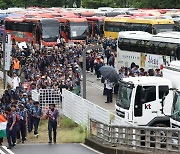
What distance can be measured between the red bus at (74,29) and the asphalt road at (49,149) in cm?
3141

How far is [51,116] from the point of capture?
22.4 m

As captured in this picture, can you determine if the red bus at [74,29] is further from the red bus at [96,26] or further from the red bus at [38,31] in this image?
the red bus at [96,26]

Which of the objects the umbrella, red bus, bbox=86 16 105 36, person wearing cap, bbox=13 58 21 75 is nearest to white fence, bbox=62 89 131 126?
the umbrella

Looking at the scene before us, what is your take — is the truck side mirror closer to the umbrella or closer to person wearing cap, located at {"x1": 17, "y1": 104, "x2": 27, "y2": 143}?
person wearing cap, located at {"x1": 17, "y1": 104, "x2": 27, "y2": 143}

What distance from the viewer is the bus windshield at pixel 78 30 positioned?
5428 centimetres

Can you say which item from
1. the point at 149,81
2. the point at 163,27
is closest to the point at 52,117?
the point at 149,81

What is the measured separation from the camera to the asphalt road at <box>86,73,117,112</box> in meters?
30.5

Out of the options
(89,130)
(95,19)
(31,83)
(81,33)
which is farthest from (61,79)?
→ (95,19)

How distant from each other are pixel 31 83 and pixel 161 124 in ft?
31.9

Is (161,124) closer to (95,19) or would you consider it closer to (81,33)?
(81,33)

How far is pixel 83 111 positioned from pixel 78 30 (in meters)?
29.1

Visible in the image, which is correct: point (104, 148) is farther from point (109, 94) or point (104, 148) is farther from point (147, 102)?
point (109, 94)

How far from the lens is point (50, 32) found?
53469 mm

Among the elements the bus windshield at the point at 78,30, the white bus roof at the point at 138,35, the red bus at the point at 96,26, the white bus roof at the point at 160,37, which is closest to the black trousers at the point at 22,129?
the white bus roof at the point at 160,37
